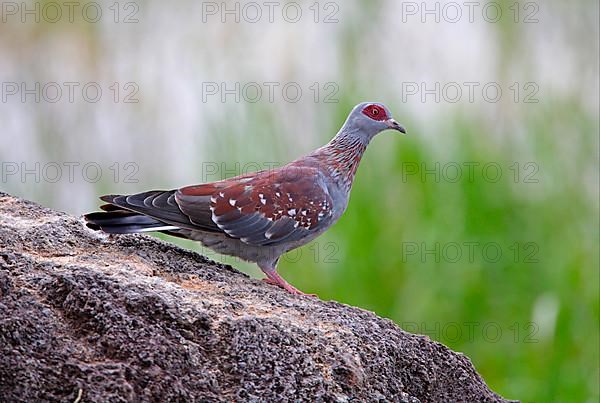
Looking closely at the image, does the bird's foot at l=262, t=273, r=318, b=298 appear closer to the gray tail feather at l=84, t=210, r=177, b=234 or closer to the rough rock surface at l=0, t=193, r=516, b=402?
the rough rock surface at l=0, t=193, r=516, b=402

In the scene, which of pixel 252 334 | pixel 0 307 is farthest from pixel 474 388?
pixel 0 307

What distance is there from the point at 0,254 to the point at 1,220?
1.62 feet

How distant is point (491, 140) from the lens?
6.51 m

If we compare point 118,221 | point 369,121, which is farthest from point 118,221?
point 369,121

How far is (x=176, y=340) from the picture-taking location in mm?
2928

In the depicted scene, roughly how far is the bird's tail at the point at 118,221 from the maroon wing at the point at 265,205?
0.83 feet

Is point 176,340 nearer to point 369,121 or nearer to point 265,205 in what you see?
point 265,205

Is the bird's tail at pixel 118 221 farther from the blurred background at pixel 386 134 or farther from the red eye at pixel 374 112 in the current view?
the blurred background at pixel 386 134

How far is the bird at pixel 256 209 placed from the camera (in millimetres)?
4145

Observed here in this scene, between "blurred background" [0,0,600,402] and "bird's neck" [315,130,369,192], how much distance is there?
1356mm

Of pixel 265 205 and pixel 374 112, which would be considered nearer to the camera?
pixel 265 205

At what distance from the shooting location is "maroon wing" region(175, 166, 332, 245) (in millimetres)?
4309

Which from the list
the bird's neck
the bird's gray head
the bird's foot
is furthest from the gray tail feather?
the bird's gray head

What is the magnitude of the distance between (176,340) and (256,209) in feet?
5.11
